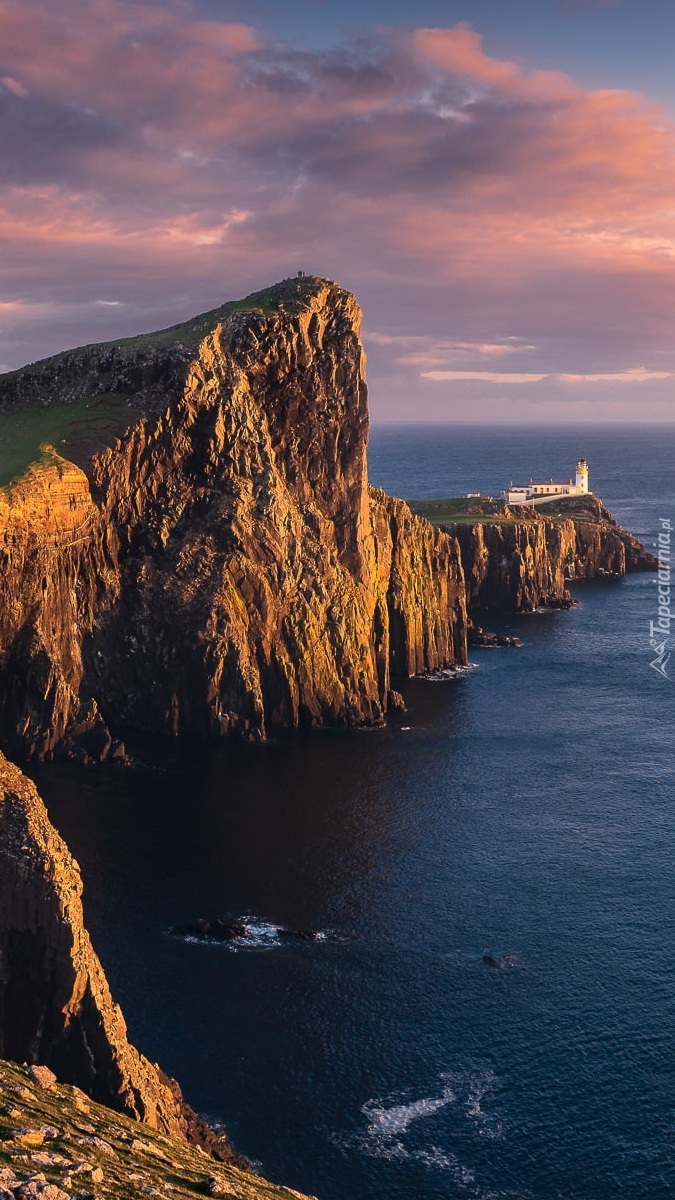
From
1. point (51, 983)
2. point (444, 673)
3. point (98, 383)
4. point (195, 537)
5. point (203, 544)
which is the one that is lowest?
point (51, 983)

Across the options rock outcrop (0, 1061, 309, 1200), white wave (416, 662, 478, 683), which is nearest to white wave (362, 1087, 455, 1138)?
rock outcrop (0, 1061, 309, 1200)

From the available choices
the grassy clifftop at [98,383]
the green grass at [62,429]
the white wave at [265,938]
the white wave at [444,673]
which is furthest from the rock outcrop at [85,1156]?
the white wave at [444,673]

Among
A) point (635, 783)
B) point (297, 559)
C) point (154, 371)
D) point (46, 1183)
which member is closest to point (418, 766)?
point (635, 783)

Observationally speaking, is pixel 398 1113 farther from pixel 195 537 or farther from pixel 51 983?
pixel 195 537

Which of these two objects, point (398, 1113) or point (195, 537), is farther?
point (195, 537)

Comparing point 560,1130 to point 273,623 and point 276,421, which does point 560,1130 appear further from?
point 276,421

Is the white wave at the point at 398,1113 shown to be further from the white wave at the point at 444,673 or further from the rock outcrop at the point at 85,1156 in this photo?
the white wave at the point at 444,673

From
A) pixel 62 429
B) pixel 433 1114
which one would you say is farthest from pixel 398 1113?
pixel 62 429
